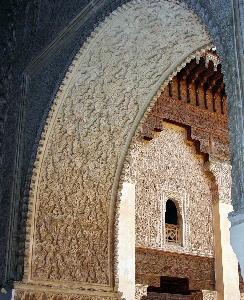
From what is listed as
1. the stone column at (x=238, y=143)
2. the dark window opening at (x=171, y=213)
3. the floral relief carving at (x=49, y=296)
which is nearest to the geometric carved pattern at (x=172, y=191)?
the dark window opening at (x=171, y=213)

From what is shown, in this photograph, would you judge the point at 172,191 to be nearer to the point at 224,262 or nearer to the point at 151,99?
the point at 224,262

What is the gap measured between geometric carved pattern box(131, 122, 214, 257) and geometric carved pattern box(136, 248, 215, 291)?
89 millimetres

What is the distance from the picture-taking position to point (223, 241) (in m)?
6.53

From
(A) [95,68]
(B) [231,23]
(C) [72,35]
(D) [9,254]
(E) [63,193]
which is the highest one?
(C) [72,35]

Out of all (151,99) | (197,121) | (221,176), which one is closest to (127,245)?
(221,176)

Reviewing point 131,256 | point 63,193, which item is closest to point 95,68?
point 63,193

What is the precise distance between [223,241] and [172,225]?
79 centimetres

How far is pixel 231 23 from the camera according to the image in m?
1.79

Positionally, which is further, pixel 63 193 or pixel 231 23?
A: pixel 63 193

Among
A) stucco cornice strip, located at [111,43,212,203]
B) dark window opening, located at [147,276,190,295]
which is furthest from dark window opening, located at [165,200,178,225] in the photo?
stucco cornice strip, located at [111,43,212,203]

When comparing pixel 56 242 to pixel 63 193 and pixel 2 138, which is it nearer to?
pixel 63 193

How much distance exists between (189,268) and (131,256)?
3.30 feet

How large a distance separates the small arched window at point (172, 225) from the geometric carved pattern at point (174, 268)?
21 cm

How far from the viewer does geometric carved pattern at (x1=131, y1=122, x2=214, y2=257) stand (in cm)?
603
